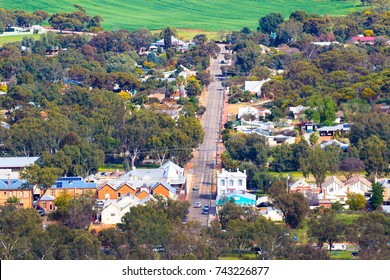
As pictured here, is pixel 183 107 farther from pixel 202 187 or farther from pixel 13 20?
pixel 13 20

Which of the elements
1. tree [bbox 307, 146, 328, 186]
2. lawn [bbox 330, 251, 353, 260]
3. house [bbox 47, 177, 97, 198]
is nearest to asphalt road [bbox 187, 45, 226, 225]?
house [bbox 47, 177, 97, 198]

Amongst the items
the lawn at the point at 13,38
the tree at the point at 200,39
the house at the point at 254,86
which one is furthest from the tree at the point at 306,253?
the lawn at the point at 13,38

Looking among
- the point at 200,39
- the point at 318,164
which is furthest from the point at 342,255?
the point at 200,39

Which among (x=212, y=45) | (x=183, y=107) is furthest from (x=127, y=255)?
(x=212, y=45)

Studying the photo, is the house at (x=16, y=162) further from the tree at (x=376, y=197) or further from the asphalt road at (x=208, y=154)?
the tree at (x=376, y=197)

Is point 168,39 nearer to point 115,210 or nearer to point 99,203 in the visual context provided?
point 99,203
